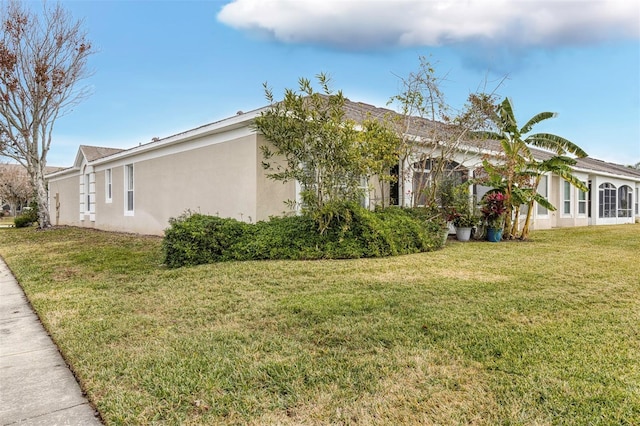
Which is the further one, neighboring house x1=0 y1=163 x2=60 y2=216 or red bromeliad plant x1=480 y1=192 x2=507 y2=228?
neighboring house x1=0 y1=163 x2=60 y2=216

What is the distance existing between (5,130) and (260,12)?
51.3 ft

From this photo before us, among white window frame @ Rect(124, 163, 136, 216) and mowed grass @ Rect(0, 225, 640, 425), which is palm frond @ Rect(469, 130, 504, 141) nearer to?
mowed grass @ Rect(0, 225, 640, 425)

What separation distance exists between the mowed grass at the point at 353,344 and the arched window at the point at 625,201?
21.7 metres

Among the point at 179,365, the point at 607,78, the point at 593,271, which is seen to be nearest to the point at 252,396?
the point at 179,365

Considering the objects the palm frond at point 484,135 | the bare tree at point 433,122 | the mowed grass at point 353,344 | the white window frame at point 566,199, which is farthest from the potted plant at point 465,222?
the white window frame at point 566,199

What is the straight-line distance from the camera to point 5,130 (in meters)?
18.4

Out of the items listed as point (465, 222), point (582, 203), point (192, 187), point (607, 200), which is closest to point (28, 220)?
point (192, 187)

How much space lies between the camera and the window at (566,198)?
19969 millimetres

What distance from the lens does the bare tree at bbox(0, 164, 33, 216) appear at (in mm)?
43656

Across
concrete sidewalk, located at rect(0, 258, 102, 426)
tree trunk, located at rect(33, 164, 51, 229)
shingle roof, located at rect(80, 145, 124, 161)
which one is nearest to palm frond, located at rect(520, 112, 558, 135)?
concrete sidewalk, located at rect(0, 258, 102, 426)

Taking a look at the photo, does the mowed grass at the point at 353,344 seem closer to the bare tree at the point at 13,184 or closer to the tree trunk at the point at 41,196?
the tree trunk at the point at 41,196

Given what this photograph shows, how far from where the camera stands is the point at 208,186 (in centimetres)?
1167

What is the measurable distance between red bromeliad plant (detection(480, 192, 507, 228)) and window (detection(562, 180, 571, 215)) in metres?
10.2

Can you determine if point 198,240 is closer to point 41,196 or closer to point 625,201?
point 41,196
